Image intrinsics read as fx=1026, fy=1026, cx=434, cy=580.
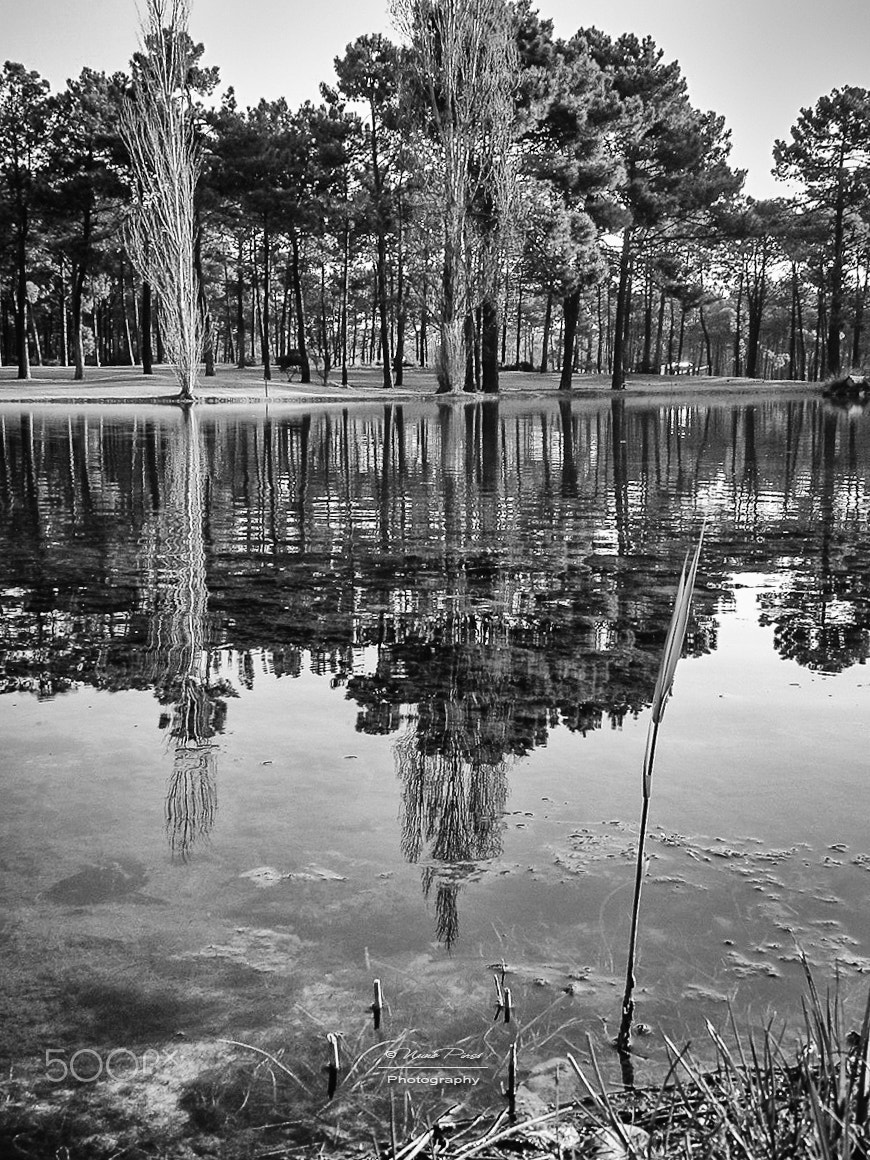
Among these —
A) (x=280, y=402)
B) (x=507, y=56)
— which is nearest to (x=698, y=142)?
(x=507, y=56)

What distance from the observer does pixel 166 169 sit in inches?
1089

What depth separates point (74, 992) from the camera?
191 cm

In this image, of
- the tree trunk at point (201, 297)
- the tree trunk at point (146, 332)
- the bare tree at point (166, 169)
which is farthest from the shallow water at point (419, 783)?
the tree trunk at point (146, 332)

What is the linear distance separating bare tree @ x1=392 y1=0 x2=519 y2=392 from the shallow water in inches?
996

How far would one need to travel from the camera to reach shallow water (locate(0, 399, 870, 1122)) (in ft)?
6.38

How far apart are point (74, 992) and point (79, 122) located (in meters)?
44.8

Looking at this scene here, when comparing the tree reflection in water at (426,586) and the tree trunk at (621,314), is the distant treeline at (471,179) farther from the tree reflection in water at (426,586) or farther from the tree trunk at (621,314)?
the tree reflection in water at (426,586)

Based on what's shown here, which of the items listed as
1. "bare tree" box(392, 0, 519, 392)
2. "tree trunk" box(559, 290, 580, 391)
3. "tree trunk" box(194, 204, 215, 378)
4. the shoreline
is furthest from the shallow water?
"tree trunk" box(559, 290, 580, 391)

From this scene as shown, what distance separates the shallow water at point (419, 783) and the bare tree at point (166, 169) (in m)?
22.0

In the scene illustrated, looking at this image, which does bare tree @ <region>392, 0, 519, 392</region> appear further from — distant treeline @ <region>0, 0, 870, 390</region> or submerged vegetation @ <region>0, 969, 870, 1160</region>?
submerged vegetation @ <region>0, 969, 870, 1160</region>

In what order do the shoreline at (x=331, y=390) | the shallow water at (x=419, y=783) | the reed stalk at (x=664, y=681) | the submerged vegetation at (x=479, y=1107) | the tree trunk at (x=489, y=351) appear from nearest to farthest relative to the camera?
the submerged vegetation at (x=479, y=1107)
the reed stalk at (x=664, y=681)
the shallow water at (x=419, y=783)
the shoreline at (x=331, y=390)
the tree trunk at (x=489, y=351)

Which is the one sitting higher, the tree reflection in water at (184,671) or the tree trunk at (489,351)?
the tree trunk at (489,351)

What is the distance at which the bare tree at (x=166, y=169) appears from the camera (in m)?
27.0

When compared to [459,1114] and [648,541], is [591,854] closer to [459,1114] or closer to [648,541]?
[459,1114]
